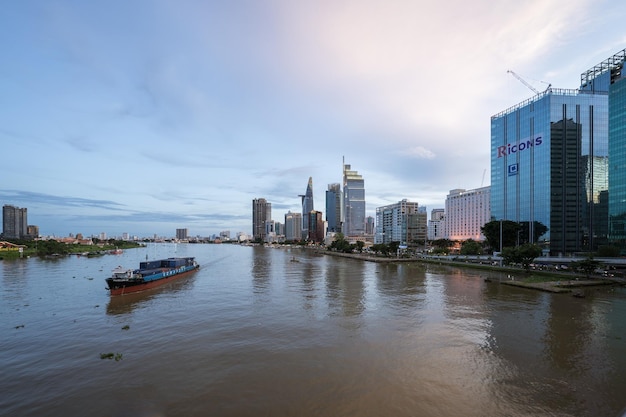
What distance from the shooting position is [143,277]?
5041cm

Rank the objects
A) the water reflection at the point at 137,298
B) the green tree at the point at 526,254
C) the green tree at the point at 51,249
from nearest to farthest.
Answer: the water reflection at the point at 137,298, the green tree at the point at 526,254, the green tree at the point at 51,249

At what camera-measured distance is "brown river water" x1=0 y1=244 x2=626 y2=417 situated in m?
15.2

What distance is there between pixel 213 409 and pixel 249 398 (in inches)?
72.9

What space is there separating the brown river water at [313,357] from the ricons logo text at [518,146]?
3144 inches

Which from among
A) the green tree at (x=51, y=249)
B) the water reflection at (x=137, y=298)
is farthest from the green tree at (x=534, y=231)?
the green tree at (x=51, y=249)

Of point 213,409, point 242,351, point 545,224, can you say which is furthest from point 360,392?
point 545,224

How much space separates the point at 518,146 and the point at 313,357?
11905 cm

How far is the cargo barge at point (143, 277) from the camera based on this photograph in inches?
1745

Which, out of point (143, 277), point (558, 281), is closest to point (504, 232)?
point (558, 281)

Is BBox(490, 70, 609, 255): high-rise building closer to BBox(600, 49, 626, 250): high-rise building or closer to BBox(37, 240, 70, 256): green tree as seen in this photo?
BBox(600, 49, 626, 250): high-rise building

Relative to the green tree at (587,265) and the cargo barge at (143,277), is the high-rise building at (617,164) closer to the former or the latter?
the green tree at (587,265)

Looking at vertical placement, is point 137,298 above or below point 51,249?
above

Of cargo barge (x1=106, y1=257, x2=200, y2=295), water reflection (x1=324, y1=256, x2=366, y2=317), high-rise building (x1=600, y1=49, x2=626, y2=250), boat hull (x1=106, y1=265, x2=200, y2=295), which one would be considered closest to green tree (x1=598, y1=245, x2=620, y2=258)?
high-rise building (x1=600, y1=49, x2=626, y2=250)

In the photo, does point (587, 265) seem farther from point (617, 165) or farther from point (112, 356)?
point (112, 356)
